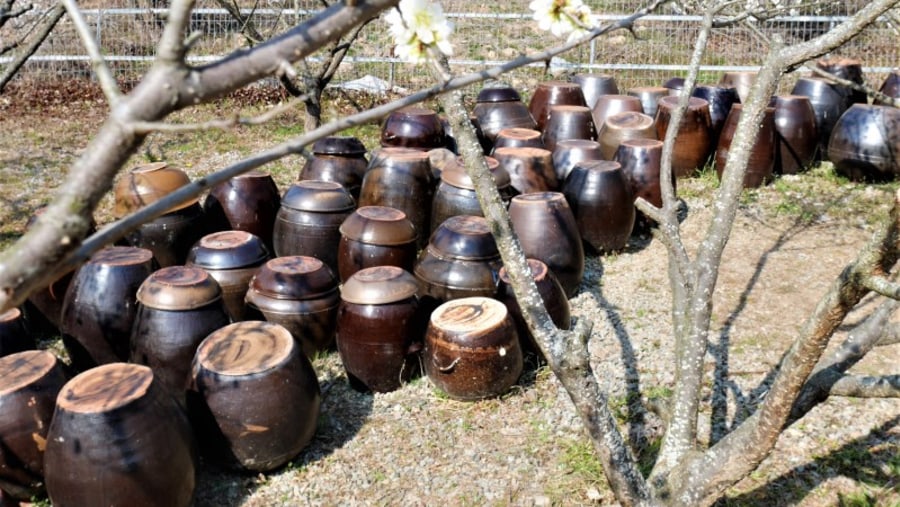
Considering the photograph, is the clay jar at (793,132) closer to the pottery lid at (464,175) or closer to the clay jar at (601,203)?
the clay jar at (601,203)

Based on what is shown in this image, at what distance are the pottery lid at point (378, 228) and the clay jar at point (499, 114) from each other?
2696 mm

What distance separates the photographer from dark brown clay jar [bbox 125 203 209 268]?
5258mm

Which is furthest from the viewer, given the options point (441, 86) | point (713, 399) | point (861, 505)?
point (713, 399)

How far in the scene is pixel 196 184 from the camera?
3.98 feet

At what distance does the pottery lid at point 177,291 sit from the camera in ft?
12.9

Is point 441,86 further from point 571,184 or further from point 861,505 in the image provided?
point 571,184

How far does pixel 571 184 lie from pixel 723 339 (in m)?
1.86

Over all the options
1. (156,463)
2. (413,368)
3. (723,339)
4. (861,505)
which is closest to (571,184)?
(723,339)

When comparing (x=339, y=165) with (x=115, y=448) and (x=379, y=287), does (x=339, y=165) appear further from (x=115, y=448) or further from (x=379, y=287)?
(x=115, y=448)

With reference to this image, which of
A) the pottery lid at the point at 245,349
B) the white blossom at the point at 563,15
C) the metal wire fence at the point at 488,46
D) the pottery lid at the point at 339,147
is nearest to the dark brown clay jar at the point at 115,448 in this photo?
the pottery lid at the point at 245,349

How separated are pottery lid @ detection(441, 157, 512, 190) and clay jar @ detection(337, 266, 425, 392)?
1364 mm

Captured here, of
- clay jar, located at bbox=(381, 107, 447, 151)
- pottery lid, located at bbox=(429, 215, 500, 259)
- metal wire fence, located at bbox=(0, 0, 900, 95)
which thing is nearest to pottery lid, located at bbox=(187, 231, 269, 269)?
pottery lid, located at bbox=(429, 215, 500, 259)

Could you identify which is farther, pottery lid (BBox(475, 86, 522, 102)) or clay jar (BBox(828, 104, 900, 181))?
pottery lid (BBox(475, 86, 522, 102))

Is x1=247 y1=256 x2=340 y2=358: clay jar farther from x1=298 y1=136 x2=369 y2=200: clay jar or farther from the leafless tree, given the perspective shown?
the leafless tree
